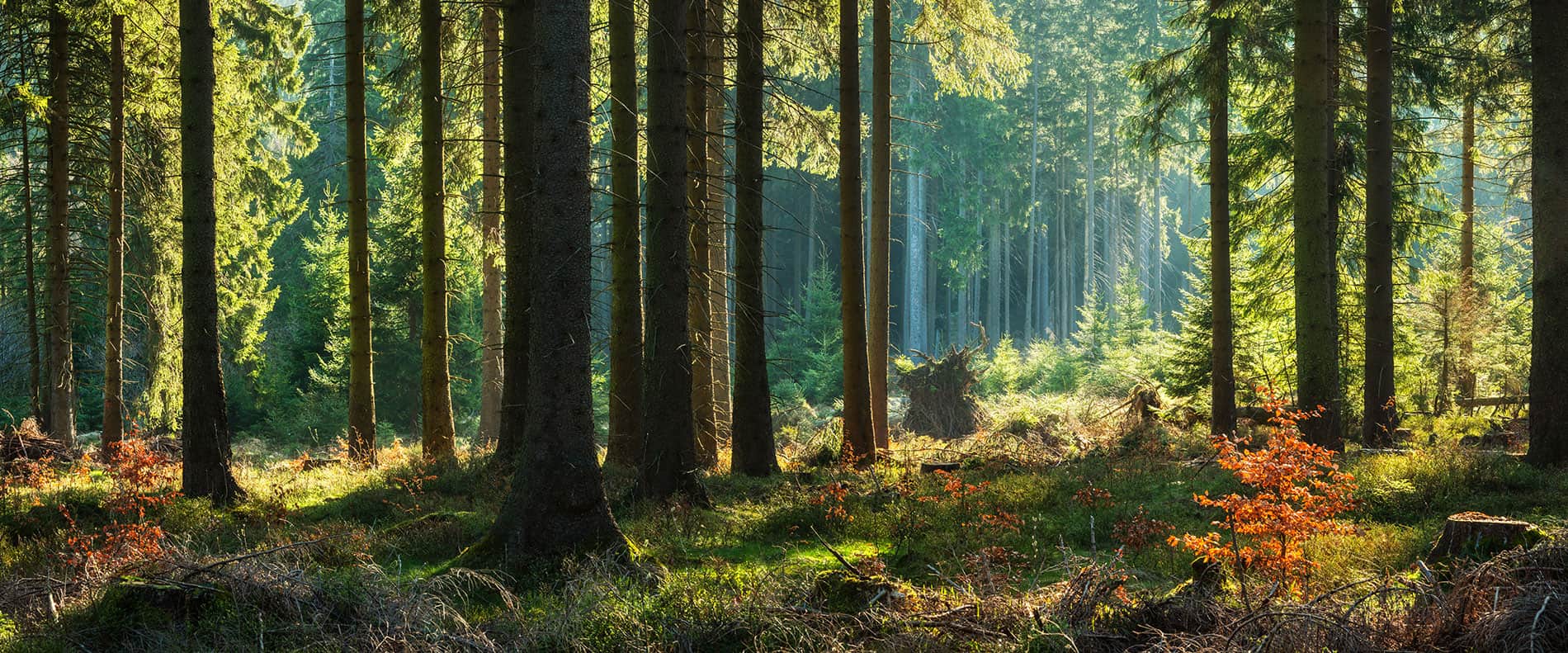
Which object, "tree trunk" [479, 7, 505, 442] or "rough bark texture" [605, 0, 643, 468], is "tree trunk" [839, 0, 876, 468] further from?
"tree trunk" [479, 7, 505, 442]

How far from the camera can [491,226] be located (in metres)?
16.0

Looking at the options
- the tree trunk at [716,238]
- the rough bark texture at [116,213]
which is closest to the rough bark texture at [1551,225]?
the tree trunk at [716,238]

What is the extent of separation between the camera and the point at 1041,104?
169ft

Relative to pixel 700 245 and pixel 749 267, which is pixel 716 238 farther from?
pixel 749 267

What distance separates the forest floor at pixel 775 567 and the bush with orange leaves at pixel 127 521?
0.14 ft

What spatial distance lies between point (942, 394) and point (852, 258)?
10308 mm

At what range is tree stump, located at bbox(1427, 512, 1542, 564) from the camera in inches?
233

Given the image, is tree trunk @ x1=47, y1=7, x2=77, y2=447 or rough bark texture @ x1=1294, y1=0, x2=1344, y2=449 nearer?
rough bark texture @ x1=1294, y1=0, x2=1344, y2=449

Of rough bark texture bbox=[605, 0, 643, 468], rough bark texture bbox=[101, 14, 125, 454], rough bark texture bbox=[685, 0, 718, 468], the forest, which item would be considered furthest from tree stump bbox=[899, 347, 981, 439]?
rough bark texture bbox=[101, 14, 125, 454]

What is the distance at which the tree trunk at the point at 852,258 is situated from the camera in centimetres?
1280

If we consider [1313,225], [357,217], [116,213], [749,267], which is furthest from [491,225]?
[1313,225]

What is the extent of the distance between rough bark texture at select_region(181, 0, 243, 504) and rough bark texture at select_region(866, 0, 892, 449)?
7648mm

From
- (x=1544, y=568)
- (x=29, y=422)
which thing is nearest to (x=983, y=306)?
(x=29, y=422)

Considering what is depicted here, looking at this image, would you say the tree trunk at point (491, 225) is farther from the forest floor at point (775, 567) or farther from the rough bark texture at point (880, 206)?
the rough bark texture at point (880, 206)
